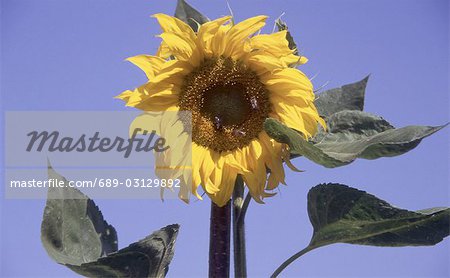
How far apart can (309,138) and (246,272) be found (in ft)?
1.05

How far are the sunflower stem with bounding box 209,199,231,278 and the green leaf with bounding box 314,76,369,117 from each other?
36 centimetres

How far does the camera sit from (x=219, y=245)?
3.98 feet

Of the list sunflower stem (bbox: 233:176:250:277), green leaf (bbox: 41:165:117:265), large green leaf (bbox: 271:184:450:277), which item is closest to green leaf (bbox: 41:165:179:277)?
green leaf (bbox: 41:165:117:265)

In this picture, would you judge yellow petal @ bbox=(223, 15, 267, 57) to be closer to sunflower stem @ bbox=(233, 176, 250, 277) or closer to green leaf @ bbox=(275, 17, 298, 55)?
green leaf @ bbox=(275, 17, 298, 55)

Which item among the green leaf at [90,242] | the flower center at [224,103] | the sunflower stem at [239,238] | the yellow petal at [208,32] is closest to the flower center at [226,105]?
the flower center at [224,103]

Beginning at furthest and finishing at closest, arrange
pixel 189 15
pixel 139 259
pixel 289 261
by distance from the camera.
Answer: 1. pixel 189 15
2. pixel 289 261
3. pixel 139 259

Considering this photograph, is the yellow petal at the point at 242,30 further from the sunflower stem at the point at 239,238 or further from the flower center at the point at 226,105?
the sunflower stem at the point at 239,238

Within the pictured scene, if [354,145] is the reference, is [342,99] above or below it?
above

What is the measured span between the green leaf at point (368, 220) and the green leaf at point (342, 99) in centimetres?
21

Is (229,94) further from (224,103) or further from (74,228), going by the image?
(74,228)

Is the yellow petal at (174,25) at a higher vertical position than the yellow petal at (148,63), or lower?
higher

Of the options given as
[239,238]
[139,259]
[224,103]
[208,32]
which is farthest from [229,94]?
[139,259]

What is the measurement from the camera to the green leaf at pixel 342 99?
1430 millimetres

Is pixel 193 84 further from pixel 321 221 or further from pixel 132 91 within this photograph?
pixel 321 221
